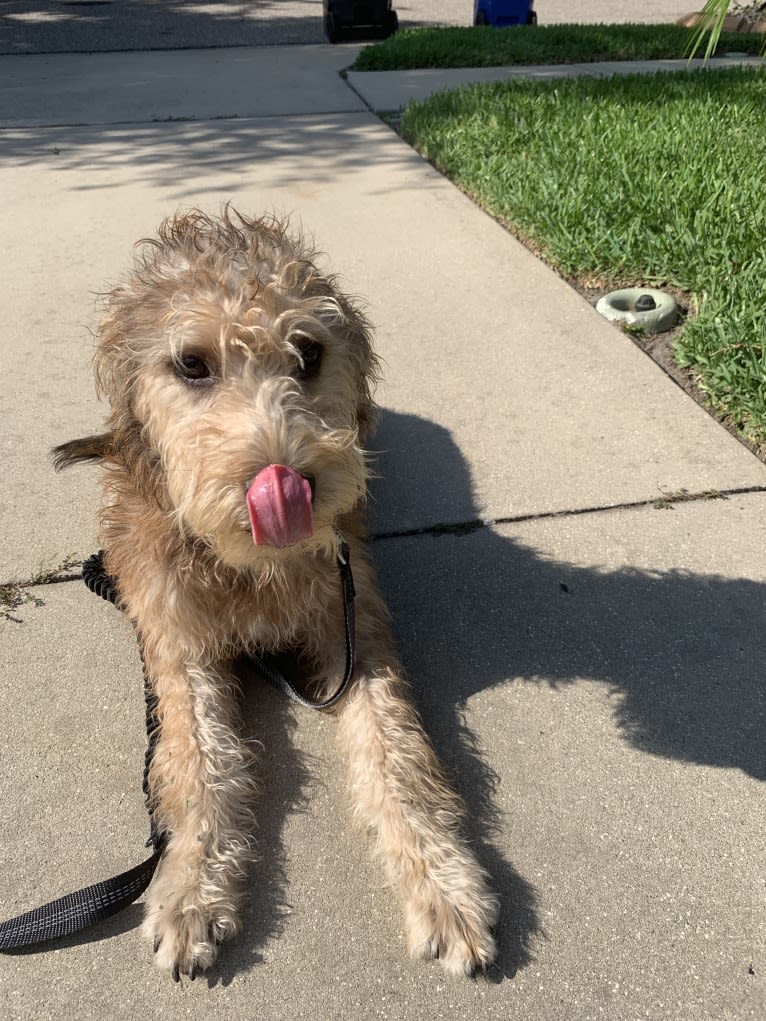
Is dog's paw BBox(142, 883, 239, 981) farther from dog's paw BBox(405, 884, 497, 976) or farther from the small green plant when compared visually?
the small green plant

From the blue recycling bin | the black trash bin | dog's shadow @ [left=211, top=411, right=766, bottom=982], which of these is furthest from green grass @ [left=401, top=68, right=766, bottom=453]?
the blue recycling bin

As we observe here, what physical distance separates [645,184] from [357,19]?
939 centimetres

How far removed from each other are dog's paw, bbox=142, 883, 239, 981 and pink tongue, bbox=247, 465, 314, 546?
0.93m

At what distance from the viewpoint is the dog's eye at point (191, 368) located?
2375 millimetres

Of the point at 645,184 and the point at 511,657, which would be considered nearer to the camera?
the point at 511,657

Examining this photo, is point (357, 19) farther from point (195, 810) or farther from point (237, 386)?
point (195, 810)

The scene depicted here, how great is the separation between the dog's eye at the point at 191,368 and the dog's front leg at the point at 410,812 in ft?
2.98

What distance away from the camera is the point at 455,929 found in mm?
2141

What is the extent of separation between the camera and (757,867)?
2.34 meters

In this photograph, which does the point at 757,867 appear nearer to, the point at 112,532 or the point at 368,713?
the point at 368,713

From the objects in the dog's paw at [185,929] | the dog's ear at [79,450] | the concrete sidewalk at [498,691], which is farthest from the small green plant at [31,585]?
the dog's paw at [185,929]

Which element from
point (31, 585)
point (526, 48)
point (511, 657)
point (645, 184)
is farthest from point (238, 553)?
point (526, 48)

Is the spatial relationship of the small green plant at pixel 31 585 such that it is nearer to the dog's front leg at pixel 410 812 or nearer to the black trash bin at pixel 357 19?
the dog's front leg at pixel 410 812

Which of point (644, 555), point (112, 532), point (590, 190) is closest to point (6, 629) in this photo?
point (112, 532)
